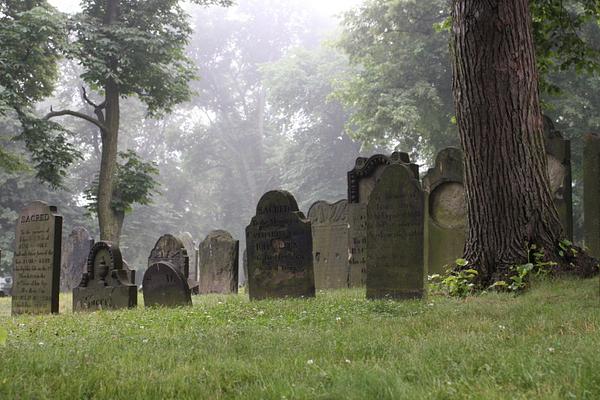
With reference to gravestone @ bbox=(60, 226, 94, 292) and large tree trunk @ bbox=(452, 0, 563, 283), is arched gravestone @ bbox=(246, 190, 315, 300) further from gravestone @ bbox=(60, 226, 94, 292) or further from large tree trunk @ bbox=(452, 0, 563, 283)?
gravestone @ bbox=(60, 226, 94, 292)

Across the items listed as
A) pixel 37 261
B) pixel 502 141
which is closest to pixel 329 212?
pixel 37 261

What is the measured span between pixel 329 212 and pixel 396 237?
20.9 feet

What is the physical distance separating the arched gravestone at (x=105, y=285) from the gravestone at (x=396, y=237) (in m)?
4.35

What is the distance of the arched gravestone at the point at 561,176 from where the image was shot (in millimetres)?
12055

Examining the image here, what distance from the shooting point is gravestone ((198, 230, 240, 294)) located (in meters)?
16.0

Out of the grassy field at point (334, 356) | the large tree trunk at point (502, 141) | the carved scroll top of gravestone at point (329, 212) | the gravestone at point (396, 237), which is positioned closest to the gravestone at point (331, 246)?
the carved scroll top of gravestone at point (329, 212)

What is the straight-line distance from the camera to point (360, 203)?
562 inches

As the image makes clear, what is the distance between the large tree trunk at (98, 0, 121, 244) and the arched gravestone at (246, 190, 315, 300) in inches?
408

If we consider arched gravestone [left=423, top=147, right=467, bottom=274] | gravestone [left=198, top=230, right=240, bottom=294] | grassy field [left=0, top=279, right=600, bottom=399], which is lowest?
grassy field [left=0, top=279, right=600, bottom=399]

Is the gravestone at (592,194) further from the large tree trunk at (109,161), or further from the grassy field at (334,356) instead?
the large tree trunk at (109,161)

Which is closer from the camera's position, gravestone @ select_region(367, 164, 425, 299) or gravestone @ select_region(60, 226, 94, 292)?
gravestone @ select_region(367, 164, 425, 299)

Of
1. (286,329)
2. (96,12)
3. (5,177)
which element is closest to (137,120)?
(5,177)

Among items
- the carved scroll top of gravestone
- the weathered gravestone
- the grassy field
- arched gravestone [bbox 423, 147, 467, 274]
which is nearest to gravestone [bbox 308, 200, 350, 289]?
the carved scroll top of gravestone

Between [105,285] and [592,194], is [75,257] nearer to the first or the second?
[105,285]
